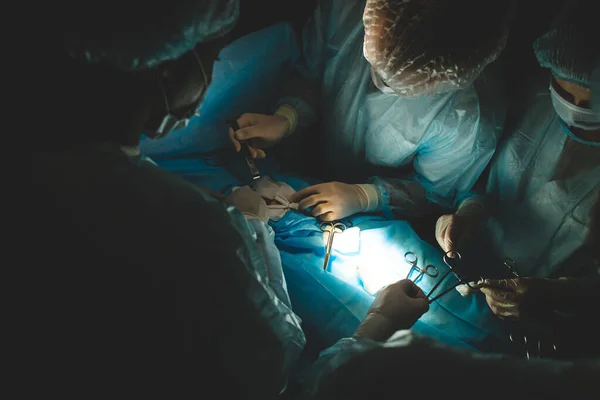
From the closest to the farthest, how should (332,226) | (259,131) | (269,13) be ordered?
1. (332,226)
2. (259,131)
3. (269,13)

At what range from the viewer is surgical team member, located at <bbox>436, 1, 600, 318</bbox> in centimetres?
159

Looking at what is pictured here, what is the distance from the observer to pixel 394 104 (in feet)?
7.54

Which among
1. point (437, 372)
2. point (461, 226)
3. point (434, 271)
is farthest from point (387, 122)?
point (437, 372)

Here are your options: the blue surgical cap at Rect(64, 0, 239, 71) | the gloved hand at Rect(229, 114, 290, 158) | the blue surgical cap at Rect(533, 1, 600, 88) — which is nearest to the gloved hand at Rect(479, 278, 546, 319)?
the blue surgical cap at Rect(533, 1, 600, 88)

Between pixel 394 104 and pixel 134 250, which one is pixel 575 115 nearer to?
pixel 394 104

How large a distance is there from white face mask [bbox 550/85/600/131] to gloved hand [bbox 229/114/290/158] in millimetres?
1382

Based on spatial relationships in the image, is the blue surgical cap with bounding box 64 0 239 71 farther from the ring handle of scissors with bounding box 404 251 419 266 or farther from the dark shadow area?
the dark shadow area

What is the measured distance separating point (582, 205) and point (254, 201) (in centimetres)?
160

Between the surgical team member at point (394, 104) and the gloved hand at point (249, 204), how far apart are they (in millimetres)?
314

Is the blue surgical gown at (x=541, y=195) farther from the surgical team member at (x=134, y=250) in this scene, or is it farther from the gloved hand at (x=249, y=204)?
the surgical team member at (x=134, y=250)

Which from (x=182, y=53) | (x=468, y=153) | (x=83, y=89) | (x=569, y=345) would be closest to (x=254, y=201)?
(x=182, y=53)

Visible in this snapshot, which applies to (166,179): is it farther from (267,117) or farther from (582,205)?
(582,205)

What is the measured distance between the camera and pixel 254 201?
1868 millimetres

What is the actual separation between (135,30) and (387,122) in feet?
5.51
